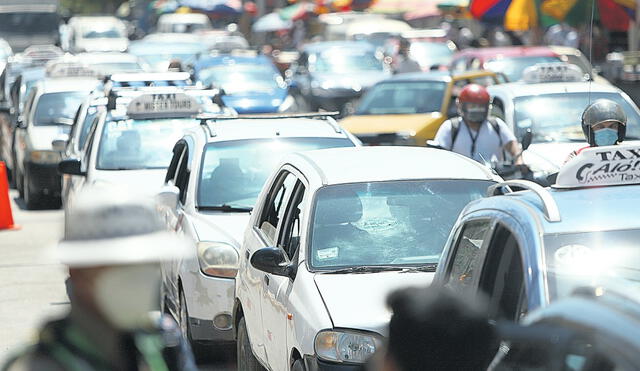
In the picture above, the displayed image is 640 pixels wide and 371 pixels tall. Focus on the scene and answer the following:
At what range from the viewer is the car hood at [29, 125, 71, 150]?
58.6 ft

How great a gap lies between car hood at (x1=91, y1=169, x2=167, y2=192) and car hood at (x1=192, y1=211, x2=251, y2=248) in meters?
2.42

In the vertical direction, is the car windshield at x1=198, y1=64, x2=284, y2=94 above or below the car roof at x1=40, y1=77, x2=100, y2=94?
below

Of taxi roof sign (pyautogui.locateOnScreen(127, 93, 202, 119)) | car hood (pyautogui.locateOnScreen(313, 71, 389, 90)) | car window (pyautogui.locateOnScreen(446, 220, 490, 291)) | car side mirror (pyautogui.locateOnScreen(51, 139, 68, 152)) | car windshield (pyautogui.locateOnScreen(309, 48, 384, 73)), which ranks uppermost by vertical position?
car window (pyautogui.locateOnScreen(446, 220, 490, 291))

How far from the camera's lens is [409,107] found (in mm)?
18578

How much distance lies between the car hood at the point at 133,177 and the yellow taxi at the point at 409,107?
5405mm

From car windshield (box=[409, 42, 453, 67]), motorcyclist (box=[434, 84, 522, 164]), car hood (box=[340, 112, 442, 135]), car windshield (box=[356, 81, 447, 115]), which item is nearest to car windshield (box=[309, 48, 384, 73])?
car windshield (box=[409, 42, 453, 67])

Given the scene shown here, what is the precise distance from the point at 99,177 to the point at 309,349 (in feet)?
20.3

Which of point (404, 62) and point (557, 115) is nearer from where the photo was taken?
point (557, 115)

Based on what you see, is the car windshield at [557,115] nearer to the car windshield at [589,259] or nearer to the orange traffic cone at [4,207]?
the orange traffic cone at [4,207]

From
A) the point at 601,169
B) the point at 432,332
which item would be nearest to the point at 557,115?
the point at 601,169

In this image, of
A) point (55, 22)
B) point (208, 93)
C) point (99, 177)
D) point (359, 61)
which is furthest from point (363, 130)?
point (55, 22)

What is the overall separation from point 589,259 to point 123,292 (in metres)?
1.86

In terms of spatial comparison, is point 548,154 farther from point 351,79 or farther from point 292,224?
point 351,79

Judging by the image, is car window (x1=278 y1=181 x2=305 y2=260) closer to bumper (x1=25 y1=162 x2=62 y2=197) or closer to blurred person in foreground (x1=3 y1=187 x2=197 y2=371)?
blurred person in foreground (x1=3 y1=187 x2=197 y2=371)
